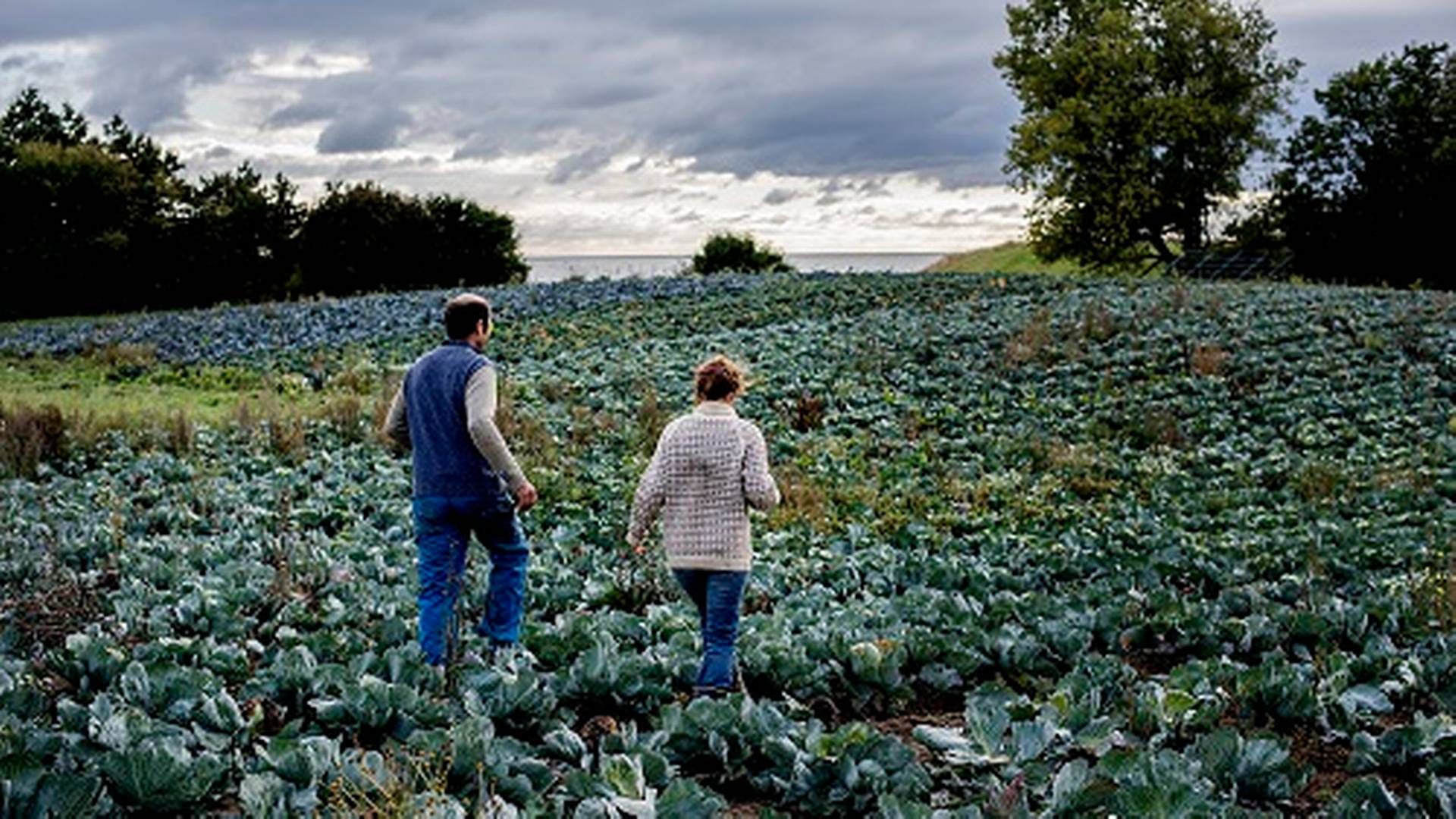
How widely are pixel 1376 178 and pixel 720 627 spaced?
40836mm

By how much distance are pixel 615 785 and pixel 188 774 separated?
142cm

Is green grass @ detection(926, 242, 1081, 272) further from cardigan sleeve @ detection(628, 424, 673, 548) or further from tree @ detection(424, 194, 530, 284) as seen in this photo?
cardigan sleeve @ detection(628, 424, 673, 548)

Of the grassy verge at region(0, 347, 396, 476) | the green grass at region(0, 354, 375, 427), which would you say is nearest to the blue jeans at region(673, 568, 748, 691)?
the grassy verge at region(0, 347, 396, 476)

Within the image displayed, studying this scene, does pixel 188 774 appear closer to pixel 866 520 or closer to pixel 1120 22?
pixel 866 520

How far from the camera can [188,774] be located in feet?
16.4

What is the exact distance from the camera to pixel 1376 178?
4259cm

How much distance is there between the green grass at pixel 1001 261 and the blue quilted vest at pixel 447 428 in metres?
47.7

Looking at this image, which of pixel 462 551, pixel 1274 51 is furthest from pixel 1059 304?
pixel 1274 51

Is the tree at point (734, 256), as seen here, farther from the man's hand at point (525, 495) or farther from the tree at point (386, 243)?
the man's hand at point (525, 495)

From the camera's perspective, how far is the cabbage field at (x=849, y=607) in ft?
17.6

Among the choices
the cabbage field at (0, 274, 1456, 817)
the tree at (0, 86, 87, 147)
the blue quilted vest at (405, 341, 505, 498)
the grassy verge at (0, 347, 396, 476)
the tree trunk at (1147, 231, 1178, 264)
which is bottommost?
the cabbage field at (0, 274, 1456, 817)

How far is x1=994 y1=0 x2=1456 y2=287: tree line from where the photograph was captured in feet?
143

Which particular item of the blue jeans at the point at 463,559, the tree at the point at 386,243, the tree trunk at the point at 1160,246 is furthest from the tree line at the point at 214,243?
the blue jeans at the point at 463,559

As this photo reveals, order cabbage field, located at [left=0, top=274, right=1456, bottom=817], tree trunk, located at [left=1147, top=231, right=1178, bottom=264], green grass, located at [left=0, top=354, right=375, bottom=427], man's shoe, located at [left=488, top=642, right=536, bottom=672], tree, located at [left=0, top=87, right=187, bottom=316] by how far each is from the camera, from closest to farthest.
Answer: cabbage field, located at [left=0, top=274, right=1456, bottom=817], man's shoe, located at [left=488, top=642, right=536, bottom=672], green grass, located at [left=0, top=354, right=375, bottom=427], tree, located at [left=0, top=87, right=187, bottom=316], tree trunk, located at [left=1147, top=231, right=1178, bottom=264]
